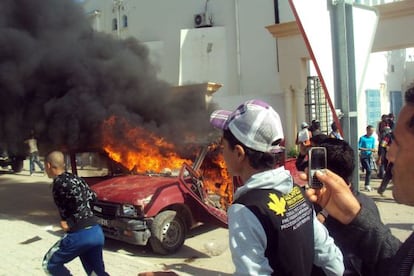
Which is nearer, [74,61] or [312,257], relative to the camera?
[312,257]

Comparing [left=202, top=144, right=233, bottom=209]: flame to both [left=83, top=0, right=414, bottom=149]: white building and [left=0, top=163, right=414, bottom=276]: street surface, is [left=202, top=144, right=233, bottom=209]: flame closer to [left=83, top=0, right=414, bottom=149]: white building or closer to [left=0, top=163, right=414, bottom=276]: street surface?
[left=0, top=163, right=414, bottom=276]: street surface

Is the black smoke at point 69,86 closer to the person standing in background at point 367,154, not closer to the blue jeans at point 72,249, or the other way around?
the person standing in background at point 367,154

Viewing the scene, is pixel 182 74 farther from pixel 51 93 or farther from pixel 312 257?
pixel 312 257

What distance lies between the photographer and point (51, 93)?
10.2 metres

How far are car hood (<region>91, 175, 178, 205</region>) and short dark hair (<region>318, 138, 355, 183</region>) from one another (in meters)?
4.19

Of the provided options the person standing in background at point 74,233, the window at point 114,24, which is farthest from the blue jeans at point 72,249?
the window at point 114,24

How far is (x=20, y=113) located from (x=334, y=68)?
915cm

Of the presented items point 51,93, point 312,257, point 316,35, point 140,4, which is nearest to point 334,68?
→ point 316,35

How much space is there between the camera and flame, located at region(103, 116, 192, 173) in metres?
8.00

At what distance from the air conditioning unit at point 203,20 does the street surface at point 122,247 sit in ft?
35.7

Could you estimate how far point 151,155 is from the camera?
8.36m

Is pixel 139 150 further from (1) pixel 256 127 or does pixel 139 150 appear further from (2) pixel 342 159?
(1) pixel 256 127

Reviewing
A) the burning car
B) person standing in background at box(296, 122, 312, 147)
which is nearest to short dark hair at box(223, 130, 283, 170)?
person standing in background at box(296, 122, 312, 147)

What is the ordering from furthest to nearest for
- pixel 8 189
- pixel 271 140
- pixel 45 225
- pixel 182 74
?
pixel 182 74
pixel 8 189
pixel 45 225
pixel 271 140
